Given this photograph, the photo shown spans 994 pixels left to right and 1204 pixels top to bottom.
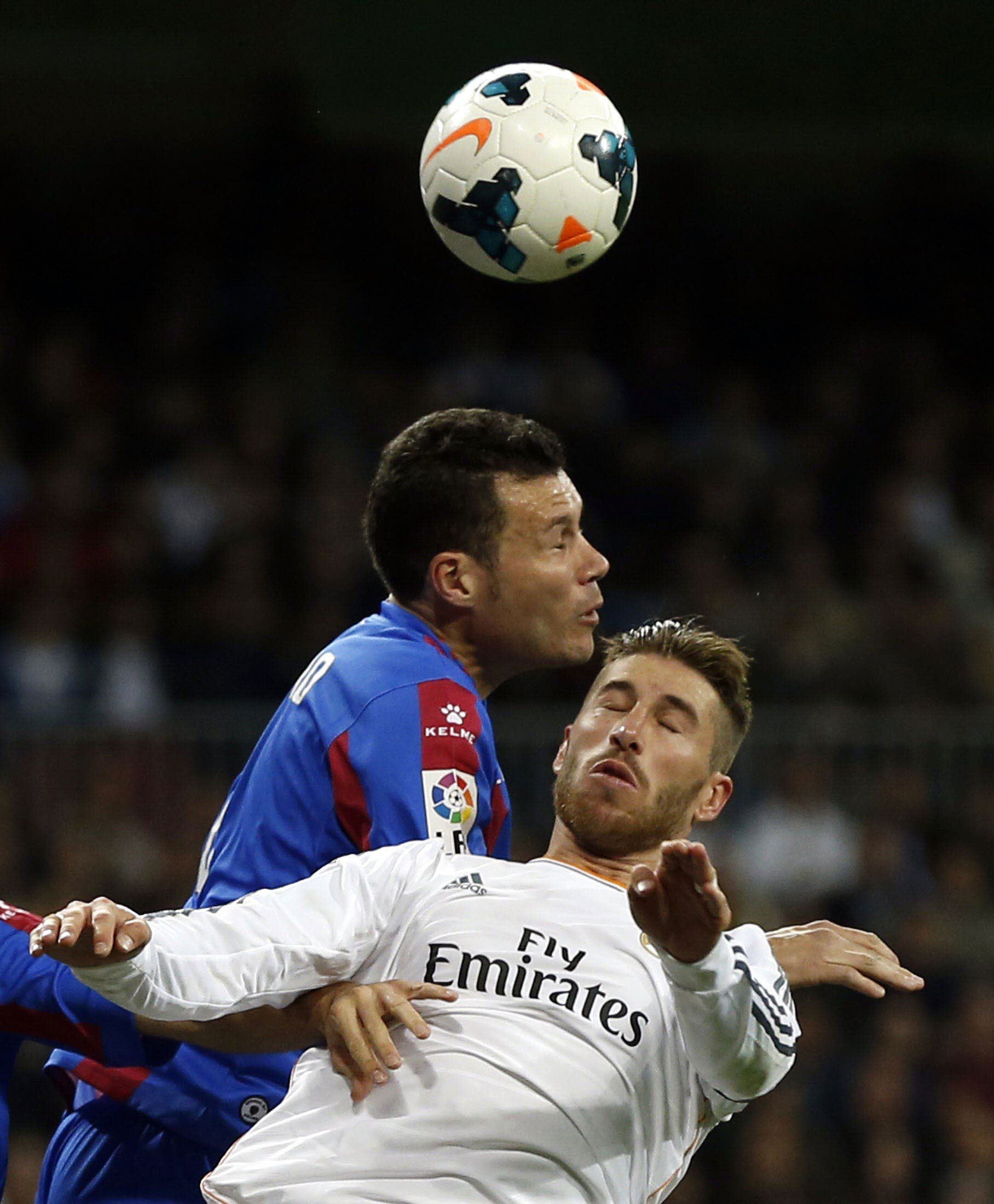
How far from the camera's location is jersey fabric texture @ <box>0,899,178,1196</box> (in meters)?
3.80

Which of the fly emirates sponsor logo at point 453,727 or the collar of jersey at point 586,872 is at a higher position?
the fly emirates sponsor logo at point 453,727

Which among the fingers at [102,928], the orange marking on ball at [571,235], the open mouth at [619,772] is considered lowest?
the fingers at [102,928]

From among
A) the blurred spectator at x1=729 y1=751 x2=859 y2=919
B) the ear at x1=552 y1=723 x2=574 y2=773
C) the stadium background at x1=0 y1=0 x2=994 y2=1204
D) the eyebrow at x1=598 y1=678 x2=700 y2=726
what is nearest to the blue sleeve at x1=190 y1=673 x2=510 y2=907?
the ear at x1=552 y1=723 x2=574 y2=773

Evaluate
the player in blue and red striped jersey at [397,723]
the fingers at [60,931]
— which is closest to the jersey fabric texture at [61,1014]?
the player in blue and red striped jersey at [397,723]

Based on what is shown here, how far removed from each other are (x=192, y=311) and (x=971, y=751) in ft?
18.9

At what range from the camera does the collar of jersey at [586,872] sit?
3.61 m

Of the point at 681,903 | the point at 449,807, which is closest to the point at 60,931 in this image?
the point at 681,903

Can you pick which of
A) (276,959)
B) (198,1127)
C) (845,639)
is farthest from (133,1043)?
(845,639)

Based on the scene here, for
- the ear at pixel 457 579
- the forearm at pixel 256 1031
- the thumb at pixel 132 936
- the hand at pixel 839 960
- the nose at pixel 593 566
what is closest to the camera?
the thumb at pixel 132 936

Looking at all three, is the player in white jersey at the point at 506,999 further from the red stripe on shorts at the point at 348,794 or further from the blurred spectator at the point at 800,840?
the blurred spectator at the point at 800,840

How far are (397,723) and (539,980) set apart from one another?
2.16ft

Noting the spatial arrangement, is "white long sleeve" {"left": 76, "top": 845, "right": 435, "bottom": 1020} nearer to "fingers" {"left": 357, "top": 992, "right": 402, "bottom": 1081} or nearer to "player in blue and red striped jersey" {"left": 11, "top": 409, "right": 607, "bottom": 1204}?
"fingers" {"left": 357, "top": 992, "right": 402, "bottom": 1081}

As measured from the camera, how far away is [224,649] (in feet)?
30.0

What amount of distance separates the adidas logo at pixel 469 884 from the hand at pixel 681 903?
0.60 meters
